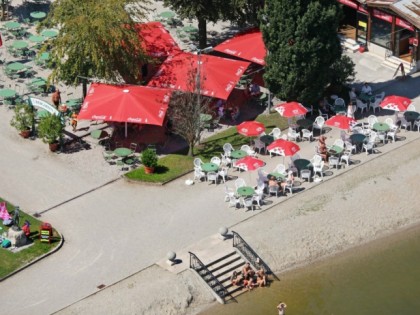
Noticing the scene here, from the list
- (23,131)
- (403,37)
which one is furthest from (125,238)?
(403,37)

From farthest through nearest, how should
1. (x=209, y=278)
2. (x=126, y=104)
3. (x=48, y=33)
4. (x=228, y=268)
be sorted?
(x=48, y=33)
(x=126, y=104)
(x=228, y=268)
(x=209, y=278)

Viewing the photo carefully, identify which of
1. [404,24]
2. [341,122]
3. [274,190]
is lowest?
[274,190]

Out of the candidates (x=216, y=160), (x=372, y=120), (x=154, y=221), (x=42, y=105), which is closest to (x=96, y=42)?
(x=42, y=105)

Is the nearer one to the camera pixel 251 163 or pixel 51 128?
pixel 251 163

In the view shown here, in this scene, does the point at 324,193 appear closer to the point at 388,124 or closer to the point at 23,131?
the point at 388,124

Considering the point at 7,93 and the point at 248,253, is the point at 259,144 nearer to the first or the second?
the point at 248,253

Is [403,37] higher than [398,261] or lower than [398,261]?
higher

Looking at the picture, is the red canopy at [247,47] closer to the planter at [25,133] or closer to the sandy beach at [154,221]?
the sandy beach at [154,221]
